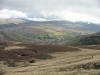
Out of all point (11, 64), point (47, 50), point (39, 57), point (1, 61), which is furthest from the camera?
point (47, 50)

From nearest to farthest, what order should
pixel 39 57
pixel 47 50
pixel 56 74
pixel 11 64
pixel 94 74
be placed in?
pixel 94 74 < pixel 56 74 < pixel 11 64 < pixel 39 57 < pixel 47 50

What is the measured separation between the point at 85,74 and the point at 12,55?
2406 inches

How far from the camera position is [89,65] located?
43.5 metres

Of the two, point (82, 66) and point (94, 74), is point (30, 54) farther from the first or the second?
point (94, 74)

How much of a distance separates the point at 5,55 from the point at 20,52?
9.66 metres

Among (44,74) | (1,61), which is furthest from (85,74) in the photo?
(1,61)

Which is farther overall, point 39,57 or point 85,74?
point 39,57

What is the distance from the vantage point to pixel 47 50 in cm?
10000

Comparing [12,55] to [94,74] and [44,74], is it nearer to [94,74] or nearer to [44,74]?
[44,74]

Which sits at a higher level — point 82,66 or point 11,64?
point 82,66

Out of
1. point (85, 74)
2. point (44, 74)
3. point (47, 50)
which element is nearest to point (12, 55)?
point (47, 50)

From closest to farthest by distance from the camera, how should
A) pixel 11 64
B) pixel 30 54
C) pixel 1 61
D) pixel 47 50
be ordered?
pixel 11 64 → pixel 1 61 → pixel 30 54 → pixel 47 50

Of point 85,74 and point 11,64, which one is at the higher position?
point 85,74

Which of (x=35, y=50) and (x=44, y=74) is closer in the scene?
(x=44, y=74)
